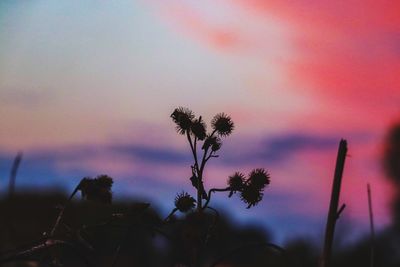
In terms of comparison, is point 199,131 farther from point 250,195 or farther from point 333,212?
point 333,212

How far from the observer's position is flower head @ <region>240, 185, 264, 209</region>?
1.95 meters

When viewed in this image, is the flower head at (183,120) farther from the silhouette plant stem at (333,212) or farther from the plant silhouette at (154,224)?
the silhouette plant stem at (333,212)

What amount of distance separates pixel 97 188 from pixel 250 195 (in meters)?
0.56

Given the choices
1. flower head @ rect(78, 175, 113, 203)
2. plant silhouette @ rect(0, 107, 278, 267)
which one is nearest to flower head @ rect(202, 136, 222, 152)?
plant silhouette @ rect(0, 107, 278, 267)

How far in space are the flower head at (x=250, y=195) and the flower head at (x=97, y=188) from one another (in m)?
0.49

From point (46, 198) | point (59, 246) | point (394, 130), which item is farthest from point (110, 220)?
point (394, 130)

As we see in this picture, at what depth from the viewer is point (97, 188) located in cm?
155

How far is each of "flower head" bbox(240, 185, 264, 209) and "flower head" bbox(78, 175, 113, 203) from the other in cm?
49

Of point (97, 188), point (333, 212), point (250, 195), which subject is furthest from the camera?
point (250, 195)

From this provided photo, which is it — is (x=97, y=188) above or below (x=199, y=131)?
below

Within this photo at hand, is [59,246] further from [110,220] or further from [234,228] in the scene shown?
A: [234,228]

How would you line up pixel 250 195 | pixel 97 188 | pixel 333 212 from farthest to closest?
pixel 250 195 → pixel 97 188 → pixel 333 212

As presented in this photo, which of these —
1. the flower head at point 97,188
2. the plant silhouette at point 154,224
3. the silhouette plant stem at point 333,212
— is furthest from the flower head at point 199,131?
the silhouette plant stem at point 333,212

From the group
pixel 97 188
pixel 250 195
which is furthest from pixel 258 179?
pixel 97 188
